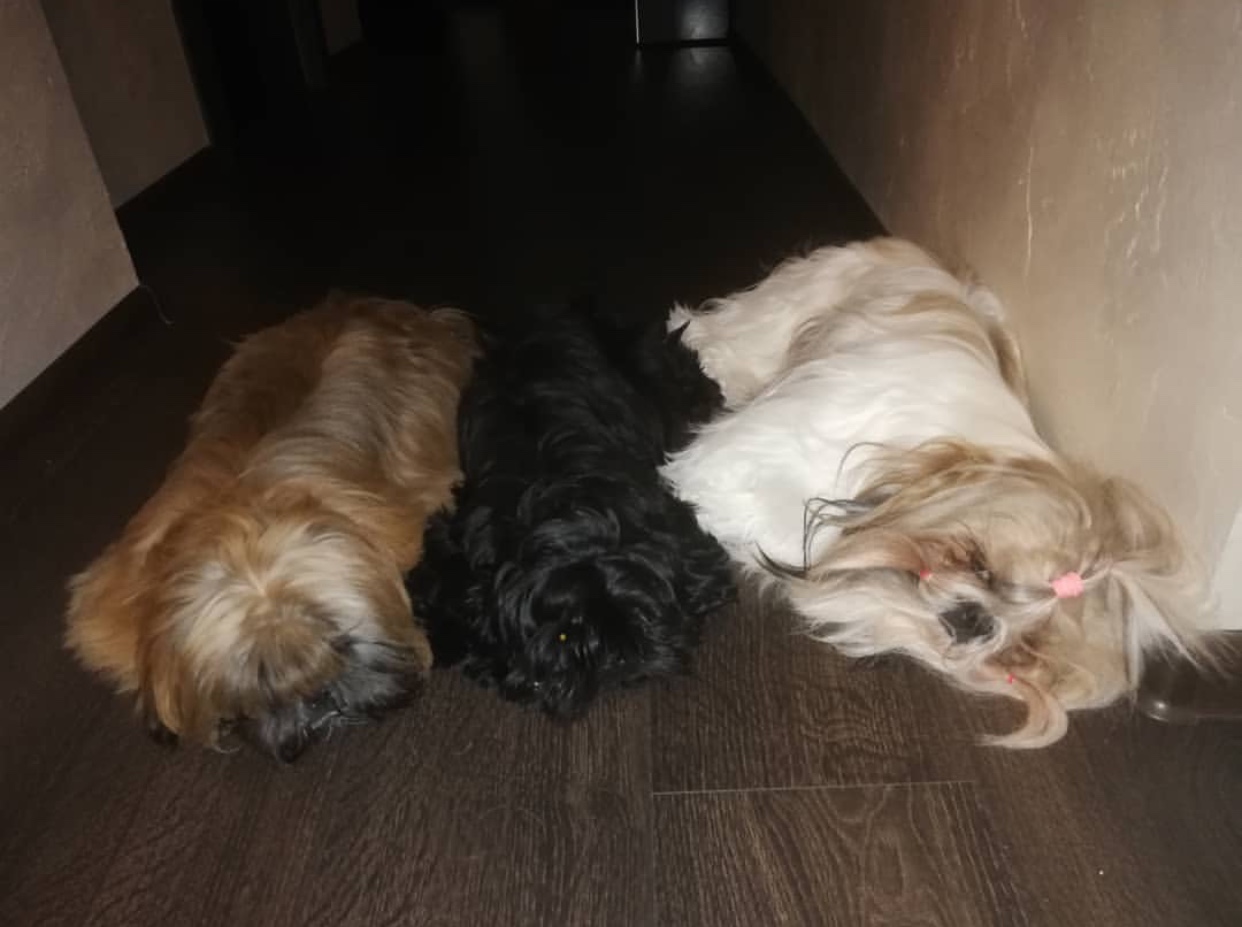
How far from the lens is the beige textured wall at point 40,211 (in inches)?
105

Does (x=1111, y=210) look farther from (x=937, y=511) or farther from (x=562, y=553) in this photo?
(x=562, y=553)

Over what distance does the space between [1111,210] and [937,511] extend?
64 centimetres

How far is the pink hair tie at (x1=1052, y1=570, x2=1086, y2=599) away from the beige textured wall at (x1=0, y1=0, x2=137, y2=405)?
2.45 meters

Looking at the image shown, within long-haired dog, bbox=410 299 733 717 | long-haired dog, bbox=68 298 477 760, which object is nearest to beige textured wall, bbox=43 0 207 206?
long-haired dog, bbox=68 298 477 760

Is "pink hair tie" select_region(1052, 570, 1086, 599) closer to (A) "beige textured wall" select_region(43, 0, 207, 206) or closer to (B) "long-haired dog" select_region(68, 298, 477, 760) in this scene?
(B) "long-haired dog" select_region(68, 298, 477, 760)

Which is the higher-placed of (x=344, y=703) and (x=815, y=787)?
(x=344, y=703)

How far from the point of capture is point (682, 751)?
1.78 m

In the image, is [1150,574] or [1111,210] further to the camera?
[1111,210]

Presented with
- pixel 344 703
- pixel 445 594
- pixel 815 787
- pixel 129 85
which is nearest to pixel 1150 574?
pixel 815 787

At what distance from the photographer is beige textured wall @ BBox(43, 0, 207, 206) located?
381cm

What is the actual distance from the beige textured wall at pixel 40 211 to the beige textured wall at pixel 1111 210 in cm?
232

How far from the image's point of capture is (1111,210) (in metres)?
1.86

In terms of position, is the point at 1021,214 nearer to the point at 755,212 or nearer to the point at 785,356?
the point at 785,356

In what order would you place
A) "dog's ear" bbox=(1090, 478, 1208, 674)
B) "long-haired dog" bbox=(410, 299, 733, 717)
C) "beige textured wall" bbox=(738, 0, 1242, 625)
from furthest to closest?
"long-haired dog" bbox=(410, 299, 733, 717)
"dog's ear" bbox=(1090, 478, 1208, 674)
"beige textured wall" bbox=(738, 0, 1242, 625)
